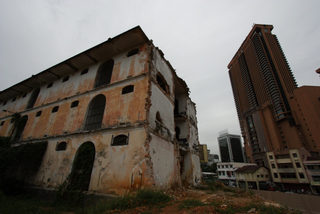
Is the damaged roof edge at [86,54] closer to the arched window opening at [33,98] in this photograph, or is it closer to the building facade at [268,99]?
the arched window opening at [33,98]

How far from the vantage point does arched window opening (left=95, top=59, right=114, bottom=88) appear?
12.5 meters

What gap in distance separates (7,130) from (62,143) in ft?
34.7

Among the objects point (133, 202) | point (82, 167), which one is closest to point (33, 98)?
point (82, 167)

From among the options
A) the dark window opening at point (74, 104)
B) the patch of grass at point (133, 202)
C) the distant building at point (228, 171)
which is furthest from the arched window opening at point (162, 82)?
the distant building at point (228, 171)

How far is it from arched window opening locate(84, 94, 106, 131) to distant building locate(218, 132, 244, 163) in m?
79.8

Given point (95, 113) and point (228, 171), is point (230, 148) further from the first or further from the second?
point (95, 113)

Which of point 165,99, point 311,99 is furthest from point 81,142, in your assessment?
point 311,99

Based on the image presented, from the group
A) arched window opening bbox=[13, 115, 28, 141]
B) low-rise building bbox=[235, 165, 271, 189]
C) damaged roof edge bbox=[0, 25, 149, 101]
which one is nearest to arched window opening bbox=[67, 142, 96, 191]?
damaged roof edge bbox=[0, 25, 149, 101]

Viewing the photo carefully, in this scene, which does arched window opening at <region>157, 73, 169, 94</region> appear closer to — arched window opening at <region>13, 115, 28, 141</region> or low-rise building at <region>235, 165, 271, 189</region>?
arched window opening at <region>13, 115, 28, 141</region>

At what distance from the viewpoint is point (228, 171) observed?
5038cm

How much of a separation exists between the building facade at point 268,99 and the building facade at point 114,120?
43.8m

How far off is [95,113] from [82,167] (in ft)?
12.4

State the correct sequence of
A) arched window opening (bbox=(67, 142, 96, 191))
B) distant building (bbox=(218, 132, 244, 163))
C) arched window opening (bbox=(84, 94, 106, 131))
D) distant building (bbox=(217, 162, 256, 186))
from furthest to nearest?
1. distant building (bbox=(218, 132, 244, 163))
2. distant building (bbox=(217, 162, 256, 186))
3. arched window opening (bbox=(84, 94, 106, 131))
4. arched window opening (bbox=(67, 142, 96, 191))

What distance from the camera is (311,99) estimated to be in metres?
40.0
